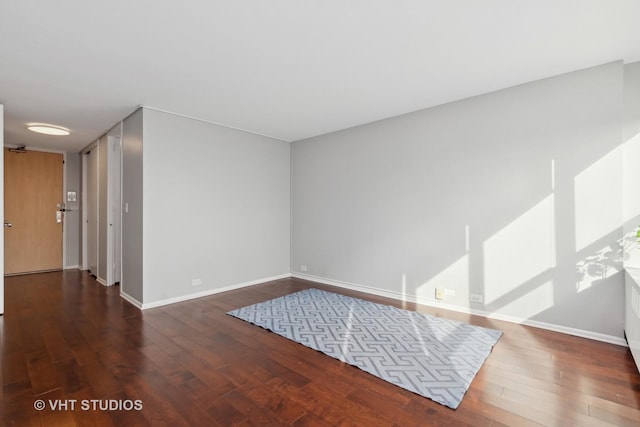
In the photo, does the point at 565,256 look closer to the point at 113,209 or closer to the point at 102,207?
the point at 113,209

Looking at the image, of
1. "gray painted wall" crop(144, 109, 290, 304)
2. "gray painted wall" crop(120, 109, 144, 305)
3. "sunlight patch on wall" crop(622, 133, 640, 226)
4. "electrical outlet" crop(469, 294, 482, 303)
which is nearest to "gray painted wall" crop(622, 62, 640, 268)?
"sunlight patch on wall" crop(622, 133, 640, 226)

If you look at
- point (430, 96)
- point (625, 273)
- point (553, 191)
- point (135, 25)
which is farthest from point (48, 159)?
point (625, 273)

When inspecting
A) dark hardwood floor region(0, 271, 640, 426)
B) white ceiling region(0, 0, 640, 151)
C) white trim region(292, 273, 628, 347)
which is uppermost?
white ceiling region(0, 0, 640, 151)

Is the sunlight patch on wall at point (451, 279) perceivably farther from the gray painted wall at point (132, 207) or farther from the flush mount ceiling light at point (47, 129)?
the flush mount ceiling light at point (47, 129)

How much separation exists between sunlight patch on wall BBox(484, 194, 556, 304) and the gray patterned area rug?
0.61m

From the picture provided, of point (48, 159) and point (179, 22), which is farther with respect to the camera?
point (48, 159)

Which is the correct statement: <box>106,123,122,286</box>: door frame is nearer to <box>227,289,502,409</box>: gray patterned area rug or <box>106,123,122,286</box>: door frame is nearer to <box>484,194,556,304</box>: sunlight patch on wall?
<box>227,289,502,409</box>: gray patterned area rug

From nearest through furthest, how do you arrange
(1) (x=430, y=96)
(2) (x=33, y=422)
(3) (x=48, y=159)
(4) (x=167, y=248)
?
1. (2) (x=33, y=422)
2. (1) (x=430, y=96)
3. (4) (x=167, y=248)
4. (3) (x=48, y=159)

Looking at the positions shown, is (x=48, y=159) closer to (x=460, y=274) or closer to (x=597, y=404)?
(x=460, y=274)

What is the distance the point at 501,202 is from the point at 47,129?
21.6 ft

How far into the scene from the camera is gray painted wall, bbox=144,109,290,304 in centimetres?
386

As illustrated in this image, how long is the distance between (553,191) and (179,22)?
12.3 feet

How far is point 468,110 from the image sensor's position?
3.56 meters

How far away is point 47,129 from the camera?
4.56 metres
